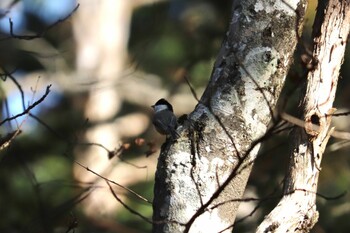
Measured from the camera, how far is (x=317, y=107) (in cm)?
196

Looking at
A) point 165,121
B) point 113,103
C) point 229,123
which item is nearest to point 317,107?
point 229,123

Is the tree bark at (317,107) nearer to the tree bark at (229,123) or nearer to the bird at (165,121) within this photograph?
the tree bark at (229,123)

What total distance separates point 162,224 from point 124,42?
731cm

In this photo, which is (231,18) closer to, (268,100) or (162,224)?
(268,100)

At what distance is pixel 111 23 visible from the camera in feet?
28.9

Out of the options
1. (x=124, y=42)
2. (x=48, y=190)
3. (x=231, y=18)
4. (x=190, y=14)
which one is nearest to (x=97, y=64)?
(x=124, y=42)

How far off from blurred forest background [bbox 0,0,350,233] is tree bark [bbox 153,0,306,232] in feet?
2.51

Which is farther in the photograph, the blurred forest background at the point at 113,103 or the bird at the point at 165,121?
the blurred forest background at the point at 113,103

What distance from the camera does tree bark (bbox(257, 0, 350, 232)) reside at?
6.37 ft

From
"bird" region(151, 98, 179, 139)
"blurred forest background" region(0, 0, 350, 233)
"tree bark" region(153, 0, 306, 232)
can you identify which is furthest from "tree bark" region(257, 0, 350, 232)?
"blurred forest background" region(0, 0, 350, 233)

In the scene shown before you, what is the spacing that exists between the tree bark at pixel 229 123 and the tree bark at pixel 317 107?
116 mm

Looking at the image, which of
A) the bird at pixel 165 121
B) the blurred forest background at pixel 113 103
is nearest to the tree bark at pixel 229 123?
the bird at pixel 165 121

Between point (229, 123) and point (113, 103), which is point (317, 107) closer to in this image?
point (229, 123)

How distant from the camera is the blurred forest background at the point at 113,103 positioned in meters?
4.40
